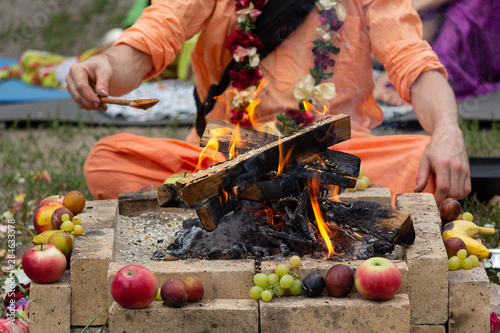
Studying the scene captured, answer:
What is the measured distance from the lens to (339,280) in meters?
1.99

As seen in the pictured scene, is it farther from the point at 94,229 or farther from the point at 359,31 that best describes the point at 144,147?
the point at 359,31

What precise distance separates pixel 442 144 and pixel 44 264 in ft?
5.53

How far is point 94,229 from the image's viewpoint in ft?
7.91

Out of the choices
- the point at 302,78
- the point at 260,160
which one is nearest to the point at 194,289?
the point at 260,160

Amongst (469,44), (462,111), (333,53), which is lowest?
(462,111)

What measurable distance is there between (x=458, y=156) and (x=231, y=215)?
102 cm

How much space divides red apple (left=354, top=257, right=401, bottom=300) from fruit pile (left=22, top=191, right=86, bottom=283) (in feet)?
3.34

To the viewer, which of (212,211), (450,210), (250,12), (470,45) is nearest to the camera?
(212,211)

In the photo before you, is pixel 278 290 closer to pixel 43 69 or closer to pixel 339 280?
pixel 339 280

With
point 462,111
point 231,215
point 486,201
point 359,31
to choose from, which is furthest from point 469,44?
point 231,215

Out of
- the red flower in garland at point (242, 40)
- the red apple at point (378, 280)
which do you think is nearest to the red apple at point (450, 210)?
the red apple at point (378, 280)

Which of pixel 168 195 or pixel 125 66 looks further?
pixel 125 66

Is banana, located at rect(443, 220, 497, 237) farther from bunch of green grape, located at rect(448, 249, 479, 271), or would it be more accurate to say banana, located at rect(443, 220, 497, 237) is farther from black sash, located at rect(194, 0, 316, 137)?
black sash, located at rect(194, 0, 316, 137)

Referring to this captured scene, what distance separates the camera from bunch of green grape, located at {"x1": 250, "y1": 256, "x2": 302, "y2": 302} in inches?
79.2
